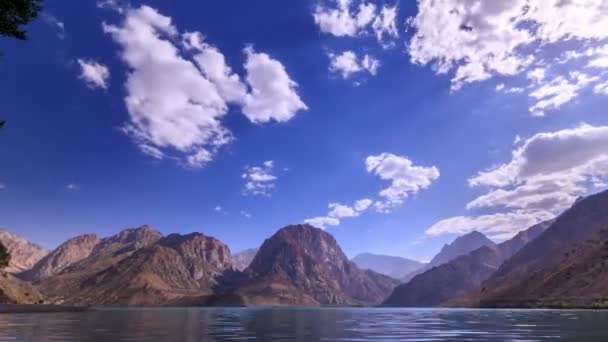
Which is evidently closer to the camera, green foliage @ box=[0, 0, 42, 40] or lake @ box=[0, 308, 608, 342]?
green foliage @ box=[0, 0, 42, 40]

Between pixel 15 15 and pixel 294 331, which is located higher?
pixel 15 15

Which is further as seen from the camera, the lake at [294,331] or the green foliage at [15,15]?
the lake at [294,331]

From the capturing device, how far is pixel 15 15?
29984 millimetres

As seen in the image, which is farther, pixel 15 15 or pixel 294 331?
pixel 294 331

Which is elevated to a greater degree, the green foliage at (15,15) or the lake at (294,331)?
the green foliage at (15,15)

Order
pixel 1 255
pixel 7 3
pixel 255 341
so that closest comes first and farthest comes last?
pixel 7 3 < pixel 255 341 < pixel 1 255

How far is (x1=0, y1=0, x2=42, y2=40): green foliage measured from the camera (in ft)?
96.5

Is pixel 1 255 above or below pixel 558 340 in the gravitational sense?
above

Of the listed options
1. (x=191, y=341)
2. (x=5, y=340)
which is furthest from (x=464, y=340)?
(x=5, y=340)

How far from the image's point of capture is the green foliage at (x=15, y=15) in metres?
29.4

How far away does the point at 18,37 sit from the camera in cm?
3061

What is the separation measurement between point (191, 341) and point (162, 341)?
88.2 inches

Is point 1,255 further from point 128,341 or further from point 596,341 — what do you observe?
point 596,341

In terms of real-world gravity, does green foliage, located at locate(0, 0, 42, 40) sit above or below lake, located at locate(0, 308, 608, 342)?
above
